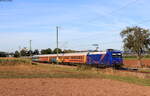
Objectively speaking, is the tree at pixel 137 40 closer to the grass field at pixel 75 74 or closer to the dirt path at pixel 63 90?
the grass field at pixel 75 74

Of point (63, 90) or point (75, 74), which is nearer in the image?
point (63, 90)

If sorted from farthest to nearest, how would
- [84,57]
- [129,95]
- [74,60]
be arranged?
[74,60]
[84,57]
[129,95]

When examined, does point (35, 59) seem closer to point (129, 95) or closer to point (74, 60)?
point (74, 60)

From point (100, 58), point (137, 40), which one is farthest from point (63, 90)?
point (137, 40)

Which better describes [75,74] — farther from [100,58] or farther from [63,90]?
[100,58]

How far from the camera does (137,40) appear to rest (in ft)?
155

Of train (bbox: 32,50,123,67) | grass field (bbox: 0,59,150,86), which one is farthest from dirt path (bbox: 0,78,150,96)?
train (bbox: 32,50,123,67)

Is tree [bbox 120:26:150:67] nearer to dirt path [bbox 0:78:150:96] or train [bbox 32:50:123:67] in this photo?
train [bbox 32:50:123:67]

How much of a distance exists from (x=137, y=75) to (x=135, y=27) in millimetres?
24561

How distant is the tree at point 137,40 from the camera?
47.2 metres

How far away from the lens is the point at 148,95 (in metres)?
13.3

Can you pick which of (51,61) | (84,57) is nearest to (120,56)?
(84,57)

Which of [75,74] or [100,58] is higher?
[100,58]

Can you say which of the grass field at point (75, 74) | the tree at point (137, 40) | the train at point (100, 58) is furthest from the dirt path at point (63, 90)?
the tree at point (137, 40)
